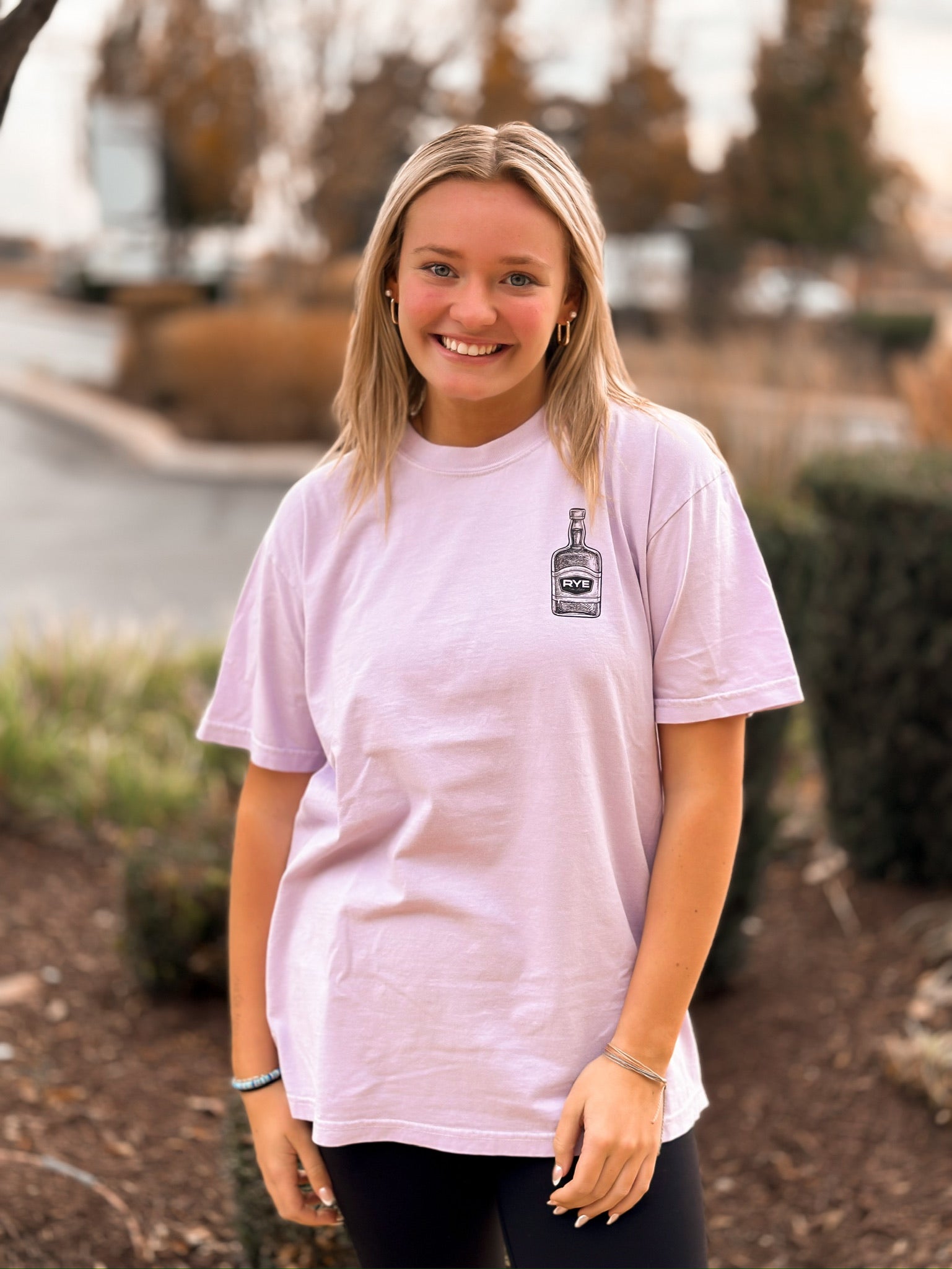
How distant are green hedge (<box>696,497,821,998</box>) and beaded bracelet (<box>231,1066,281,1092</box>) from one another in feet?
6.82

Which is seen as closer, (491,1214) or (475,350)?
(475,350)

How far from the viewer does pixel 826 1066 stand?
11.8 ft

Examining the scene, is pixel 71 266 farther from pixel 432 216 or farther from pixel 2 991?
pixel 432 216

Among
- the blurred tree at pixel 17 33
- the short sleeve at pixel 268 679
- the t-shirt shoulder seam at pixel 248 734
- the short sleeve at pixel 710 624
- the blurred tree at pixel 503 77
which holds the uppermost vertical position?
the blurred tree at pixel 503 77

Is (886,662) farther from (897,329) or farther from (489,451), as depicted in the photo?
(897,329)

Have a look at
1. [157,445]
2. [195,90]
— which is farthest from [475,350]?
[195,90]

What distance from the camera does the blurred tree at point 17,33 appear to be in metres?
2.03

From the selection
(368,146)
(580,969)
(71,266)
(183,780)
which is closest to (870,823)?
(183,780)

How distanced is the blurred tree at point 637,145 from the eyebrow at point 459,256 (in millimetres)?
26248

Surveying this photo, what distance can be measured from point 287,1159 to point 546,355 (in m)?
1.11

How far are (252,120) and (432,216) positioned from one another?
1810 cm

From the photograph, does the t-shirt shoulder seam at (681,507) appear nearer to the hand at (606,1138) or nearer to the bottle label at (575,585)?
the bottle label at (575,585)

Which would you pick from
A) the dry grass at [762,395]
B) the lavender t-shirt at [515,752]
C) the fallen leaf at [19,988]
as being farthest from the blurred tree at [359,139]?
the lavender t-shirt at [515,752]

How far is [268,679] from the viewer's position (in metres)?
1.82
